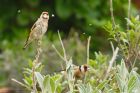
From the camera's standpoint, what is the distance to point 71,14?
25.1 ft

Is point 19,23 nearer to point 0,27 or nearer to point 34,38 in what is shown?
point 0,27

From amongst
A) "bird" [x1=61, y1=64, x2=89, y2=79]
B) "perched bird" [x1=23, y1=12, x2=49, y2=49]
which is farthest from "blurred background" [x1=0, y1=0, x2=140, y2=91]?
"perched bird" [x1=23, y1=12, x2=49, y2=49]

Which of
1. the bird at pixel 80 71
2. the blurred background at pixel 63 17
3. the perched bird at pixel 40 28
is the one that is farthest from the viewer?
the blurred background at pixel 63 17

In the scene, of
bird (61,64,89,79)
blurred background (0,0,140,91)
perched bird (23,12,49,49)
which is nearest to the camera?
perched bird (23,12,49,49)

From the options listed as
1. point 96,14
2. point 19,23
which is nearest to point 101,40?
point 96,14

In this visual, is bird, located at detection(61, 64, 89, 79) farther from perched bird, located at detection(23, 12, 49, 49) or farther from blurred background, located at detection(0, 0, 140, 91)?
blurred background, located at detection(0, 0, 140, 91)

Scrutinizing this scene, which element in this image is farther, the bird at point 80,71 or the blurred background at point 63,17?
the blurred background at point 63,17

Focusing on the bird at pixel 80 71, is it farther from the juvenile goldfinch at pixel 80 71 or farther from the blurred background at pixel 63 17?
the blurred background at pixel 63 17

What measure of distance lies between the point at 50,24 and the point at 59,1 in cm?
34

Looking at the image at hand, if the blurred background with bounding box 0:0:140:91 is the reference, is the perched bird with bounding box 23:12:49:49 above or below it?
above

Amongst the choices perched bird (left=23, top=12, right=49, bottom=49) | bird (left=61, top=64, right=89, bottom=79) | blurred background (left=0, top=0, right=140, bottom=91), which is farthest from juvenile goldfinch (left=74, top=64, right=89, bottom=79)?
blurred background (left=0, top=0, right=140, bottom=91)

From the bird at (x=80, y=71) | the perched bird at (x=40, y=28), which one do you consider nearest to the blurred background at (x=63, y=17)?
the bird at (x=80, y=71)

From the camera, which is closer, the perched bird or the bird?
the perched bird

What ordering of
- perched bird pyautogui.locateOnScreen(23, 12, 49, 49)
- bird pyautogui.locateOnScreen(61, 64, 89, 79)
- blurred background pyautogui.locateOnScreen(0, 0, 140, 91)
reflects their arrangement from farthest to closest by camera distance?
blurred background pyautogui.locateOnScreen(0, 0, 140, 91) < bird pyautogui.locateOnScreen(61, 64, 89, 79) < perched bird pyautogui.locateOnScreen(23, 12, 49, 49)
